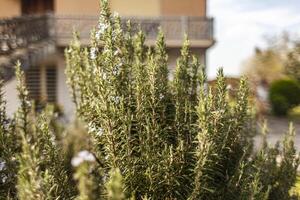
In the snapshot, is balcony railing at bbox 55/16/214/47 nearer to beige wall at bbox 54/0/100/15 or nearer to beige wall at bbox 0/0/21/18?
beige wall at bbox 54/0/100/15

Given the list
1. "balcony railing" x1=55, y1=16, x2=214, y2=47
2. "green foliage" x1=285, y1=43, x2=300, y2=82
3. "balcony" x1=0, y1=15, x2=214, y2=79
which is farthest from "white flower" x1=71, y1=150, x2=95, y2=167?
"green foliage" x1=285, y1=43, x2=300, y2=82

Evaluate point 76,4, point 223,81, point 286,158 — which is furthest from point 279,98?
point 223,81

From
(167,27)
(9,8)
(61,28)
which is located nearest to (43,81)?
(61,28)

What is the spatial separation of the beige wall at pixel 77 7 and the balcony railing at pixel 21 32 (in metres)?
2.68

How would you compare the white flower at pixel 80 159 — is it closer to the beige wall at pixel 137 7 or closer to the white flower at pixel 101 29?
the white flower at pixel 101 29

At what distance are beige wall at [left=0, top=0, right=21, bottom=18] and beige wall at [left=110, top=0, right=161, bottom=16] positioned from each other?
15.9 ft

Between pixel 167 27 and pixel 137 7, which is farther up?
pixel 137 7

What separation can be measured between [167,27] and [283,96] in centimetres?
948

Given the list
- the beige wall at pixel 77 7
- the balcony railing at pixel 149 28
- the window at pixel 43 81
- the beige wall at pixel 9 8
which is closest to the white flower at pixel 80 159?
the balcony railing at pixel 149 28

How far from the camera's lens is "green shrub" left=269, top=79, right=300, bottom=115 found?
30667mm

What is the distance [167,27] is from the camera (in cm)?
2456

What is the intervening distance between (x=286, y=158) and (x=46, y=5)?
2404cm

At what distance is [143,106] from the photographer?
5043mm

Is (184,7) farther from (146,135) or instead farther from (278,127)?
(146,135)
